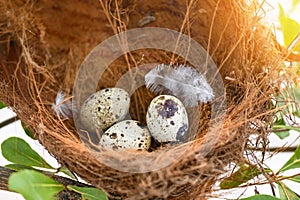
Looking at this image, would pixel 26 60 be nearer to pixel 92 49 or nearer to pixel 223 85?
pixel 92 49

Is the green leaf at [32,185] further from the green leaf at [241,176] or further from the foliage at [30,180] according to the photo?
the green leaf at [241,176]

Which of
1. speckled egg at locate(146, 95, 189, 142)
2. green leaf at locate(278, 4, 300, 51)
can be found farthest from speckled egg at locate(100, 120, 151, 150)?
green leaf at locate(278, 4, 300, 51)

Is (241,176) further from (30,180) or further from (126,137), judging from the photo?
(30,180)

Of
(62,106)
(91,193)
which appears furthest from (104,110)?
(91,193)

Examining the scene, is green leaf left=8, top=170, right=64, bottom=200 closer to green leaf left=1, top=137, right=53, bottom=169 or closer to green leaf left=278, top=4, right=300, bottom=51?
green leaf left=1, top=137, right=53, bottom=169

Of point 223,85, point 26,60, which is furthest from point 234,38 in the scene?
point 26,60

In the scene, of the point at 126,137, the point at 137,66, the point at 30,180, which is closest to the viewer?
the point at 30,180

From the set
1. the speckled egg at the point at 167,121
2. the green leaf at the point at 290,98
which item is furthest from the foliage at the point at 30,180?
the green leaf at the point at 290,98

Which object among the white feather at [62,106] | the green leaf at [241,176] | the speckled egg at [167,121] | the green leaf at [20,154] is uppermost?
the white feather at [62,106]
